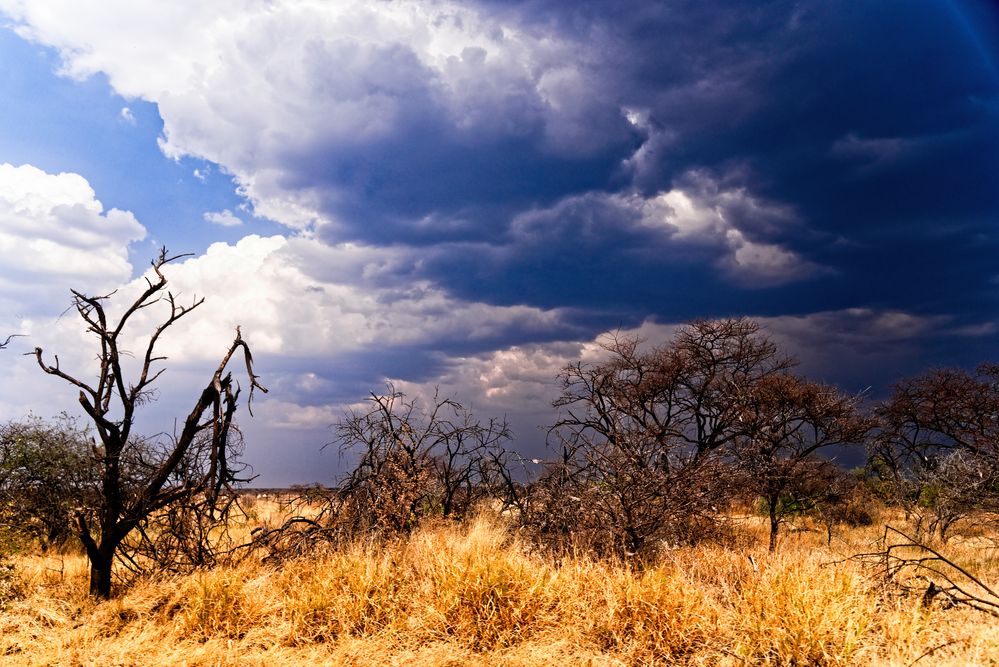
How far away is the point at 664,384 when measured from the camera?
2138cm

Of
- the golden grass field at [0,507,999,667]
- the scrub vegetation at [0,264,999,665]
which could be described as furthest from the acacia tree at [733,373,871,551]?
the golden grass field at [0,507,999,667]

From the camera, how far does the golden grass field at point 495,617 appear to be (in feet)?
21.1

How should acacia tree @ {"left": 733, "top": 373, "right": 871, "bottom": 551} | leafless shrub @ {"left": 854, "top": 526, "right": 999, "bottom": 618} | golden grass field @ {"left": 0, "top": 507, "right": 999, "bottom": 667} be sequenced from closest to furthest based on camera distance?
golden grass field @ {"left": 0, "top": 507, "right": 999, "bottom": 667} → leafless shrub @ {"left": 854, "top": 526, "right": 999, "bottom": 618} → acacia tree @ {"left": 733, "top": 373, "right": 871, "bottom": 551}

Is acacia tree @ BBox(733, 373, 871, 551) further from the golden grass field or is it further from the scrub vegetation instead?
the golden grass field

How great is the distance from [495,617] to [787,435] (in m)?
11.9

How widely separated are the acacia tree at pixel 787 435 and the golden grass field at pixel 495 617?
20.4ft

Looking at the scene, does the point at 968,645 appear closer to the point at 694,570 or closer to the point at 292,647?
the point at 694,570

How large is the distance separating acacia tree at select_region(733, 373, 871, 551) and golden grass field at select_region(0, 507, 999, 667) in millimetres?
6206

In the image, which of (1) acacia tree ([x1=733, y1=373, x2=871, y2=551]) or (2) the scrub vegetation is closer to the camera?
(2) the scrub vegetation

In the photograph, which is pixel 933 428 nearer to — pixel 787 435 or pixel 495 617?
pixel 787 435

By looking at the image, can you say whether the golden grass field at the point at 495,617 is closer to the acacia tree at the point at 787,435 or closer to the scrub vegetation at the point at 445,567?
the scrub vegetation at the point at 445,567

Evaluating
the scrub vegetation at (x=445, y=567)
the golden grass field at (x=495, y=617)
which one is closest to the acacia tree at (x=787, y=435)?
the scrub vegetation at (x=445, y=567)

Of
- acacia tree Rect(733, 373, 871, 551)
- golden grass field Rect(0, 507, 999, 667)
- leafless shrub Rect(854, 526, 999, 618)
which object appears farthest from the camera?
acacia tree Rect(733, 373, 871, 551)

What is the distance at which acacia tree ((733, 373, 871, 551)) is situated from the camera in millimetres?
14914
